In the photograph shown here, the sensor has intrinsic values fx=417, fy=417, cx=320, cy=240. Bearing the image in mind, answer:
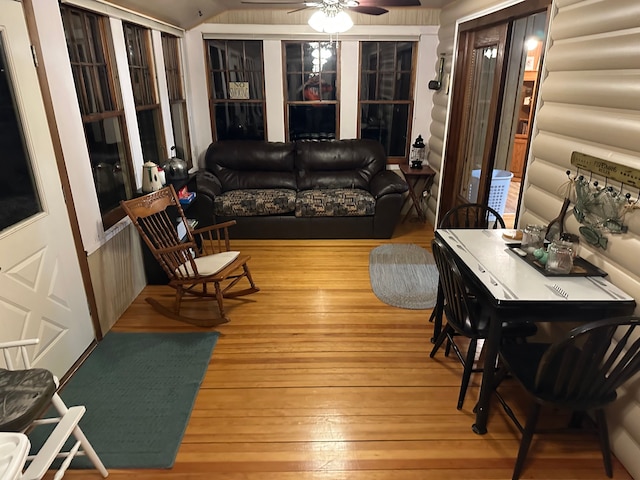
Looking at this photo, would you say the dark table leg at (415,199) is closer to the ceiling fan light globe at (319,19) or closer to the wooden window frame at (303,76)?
the wooden window frame at (303,76)

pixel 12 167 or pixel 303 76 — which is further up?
pixel 303 76

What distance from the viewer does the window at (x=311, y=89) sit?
513cm

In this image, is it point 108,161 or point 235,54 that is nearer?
point 108,161

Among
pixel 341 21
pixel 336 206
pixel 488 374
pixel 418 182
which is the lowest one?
pixel 488 374

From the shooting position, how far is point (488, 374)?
2.06 meters

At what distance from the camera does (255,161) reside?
16.8 ft

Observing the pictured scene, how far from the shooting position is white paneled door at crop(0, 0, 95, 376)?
6.86 ft

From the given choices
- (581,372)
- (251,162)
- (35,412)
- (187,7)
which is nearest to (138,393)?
(35,412)

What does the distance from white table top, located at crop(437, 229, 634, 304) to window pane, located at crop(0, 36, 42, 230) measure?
238 cm

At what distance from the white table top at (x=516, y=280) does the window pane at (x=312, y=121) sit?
10.9 feet

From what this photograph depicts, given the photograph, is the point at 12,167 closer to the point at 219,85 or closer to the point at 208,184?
the point at 208,184

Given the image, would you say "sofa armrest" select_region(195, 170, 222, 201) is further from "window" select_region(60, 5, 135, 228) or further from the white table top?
the white table top

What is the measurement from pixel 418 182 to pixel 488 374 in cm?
340

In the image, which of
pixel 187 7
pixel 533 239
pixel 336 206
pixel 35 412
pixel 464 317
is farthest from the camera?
pixel 336 206
